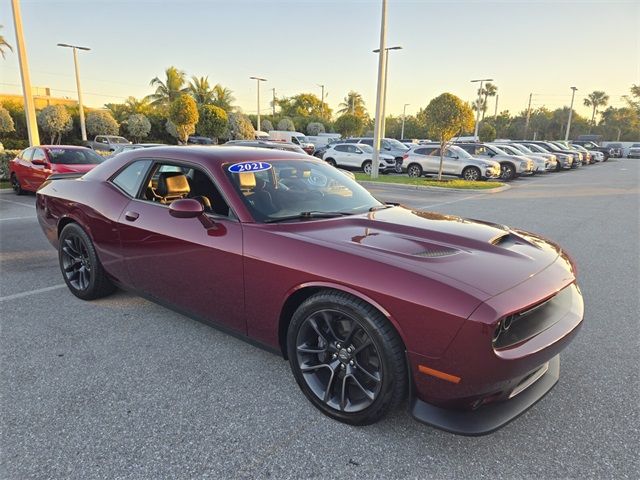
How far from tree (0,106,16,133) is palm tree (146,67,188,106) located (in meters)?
18.2

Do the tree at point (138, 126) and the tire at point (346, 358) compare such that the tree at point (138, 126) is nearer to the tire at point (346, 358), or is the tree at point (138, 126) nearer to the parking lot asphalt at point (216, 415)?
the parking lot asphalt at point (216, 415)

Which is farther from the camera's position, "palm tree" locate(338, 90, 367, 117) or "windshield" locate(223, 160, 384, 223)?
"palm tree" locate(338, 90, 367, 117)

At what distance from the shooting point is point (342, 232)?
2742mm

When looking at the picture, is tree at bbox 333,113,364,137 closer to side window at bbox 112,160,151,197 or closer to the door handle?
side window at bbox 112,160,151,197

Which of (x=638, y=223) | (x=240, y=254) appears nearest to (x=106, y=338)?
(x=240, y=254)

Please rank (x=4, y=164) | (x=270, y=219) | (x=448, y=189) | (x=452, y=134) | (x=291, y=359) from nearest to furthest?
(x=291, y=359) < (x=270, y=219) < (x=4, y=164) < (x=448, y=189) < (x=452, y=134)

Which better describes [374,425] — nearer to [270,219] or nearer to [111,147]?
[270,219]

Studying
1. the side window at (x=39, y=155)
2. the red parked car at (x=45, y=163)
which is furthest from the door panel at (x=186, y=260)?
the side window at (x=39, y=155)

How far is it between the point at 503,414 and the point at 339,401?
884 millimetres

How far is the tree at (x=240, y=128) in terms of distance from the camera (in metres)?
35.0

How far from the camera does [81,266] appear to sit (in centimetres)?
425

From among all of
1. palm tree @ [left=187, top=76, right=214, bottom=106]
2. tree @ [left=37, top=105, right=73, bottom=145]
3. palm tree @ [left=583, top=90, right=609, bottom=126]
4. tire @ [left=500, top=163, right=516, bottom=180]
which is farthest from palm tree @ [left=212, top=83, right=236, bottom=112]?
palm tree @ [left=583, top=90, right=609, bottom=126]

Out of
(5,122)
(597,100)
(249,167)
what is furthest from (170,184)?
(597,100)

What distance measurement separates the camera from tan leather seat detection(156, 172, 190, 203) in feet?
12.2
